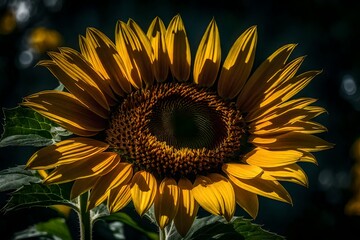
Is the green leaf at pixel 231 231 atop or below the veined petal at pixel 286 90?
below

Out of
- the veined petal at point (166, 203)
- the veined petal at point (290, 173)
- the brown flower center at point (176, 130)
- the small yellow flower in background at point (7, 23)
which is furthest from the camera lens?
the small yellow flower in background at point (7, 23)

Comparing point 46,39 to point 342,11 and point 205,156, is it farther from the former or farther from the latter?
point 205,156

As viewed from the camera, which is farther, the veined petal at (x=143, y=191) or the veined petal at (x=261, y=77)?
the veined petal at (x=261, y=77)

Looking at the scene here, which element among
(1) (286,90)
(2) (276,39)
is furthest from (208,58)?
(2) (276,39)

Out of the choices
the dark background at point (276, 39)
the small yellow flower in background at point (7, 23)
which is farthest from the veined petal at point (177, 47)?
the small yellow flower in background at point (7, 23)

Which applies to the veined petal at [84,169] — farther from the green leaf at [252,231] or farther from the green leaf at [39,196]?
the green leaf at [252,231]

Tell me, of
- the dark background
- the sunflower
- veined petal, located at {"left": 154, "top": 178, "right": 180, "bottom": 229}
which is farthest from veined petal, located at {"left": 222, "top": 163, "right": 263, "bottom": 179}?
the dark background

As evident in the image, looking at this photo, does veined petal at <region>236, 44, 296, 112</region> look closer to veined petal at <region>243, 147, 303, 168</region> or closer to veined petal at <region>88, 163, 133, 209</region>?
veined petal at <region>243, 147, 303, 168</region>

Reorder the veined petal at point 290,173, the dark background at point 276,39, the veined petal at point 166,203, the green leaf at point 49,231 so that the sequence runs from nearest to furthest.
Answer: the veined petal at point 166,203
the veined petal at point 290,173
the green leaf at point 49,231
the dark background at point 276,39

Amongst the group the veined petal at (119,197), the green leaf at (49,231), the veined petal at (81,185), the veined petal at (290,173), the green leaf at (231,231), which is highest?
the veined petal at (290,173)
